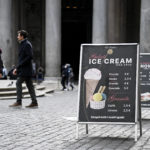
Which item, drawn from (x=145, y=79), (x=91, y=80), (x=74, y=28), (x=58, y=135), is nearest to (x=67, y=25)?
(x=74, y=28)

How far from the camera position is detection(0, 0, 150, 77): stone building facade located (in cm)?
3066

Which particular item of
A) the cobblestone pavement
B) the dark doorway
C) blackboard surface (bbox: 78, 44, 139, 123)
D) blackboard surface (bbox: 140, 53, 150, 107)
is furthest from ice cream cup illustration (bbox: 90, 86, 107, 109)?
the dark doorway

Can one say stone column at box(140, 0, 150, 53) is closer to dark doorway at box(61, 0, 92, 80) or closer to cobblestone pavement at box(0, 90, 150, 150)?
dark doorway at box(61, 0, 92, 80)

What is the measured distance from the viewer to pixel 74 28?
49.4 meters

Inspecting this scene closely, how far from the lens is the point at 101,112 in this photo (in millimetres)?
7500

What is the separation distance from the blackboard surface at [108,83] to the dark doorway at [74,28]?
1315 inches

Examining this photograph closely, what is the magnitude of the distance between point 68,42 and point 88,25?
21.5 feet

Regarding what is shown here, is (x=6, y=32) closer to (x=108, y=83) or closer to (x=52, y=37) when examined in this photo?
(x=52, y=37)

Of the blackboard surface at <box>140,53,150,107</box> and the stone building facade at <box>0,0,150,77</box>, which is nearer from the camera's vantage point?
the blackboard surface at <box>140,53,150,107</box>

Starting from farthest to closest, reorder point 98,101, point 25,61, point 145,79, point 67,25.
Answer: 1. point 67,25
2. point 25,61
3. point 145,79
4. point 98,101

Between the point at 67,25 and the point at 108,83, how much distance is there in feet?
138

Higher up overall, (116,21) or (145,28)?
(116,21)

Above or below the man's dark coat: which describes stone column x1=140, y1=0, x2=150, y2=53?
above

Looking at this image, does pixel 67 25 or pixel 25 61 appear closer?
pixel 25 61
